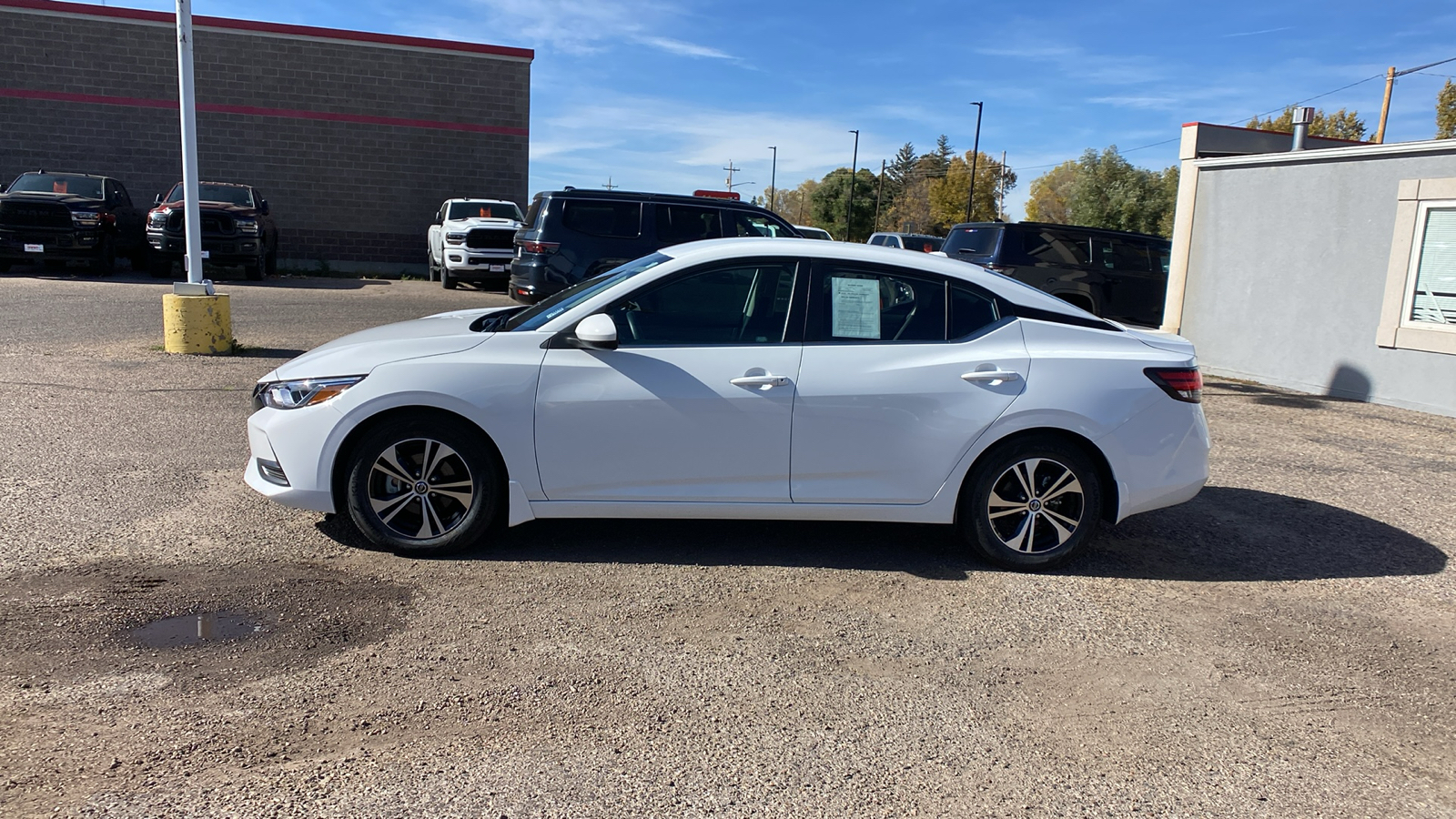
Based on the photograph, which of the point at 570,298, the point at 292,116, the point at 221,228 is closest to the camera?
the point at 570,298

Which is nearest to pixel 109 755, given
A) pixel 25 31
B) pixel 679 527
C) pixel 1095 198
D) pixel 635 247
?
pixel 679 527

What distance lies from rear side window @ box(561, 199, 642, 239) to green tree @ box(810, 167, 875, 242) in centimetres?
8335

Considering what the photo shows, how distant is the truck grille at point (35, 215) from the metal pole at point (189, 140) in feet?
36.0

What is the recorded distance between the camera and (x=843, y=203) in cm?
9838

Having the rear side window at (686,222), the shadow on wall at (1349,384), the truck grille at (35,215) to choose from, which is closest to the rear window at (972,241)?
the rear side window at (686,222)

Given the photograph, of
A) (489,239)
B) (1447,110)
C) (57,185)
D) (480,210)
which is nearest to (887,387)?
(489,239)

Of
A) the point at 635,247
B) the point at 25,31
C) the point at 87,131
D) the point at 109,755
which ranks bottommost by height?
the point at 109,755

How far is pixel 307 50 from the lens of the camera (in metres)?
25.0

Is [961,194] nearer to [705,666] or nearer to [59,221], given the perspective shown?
[59,221]

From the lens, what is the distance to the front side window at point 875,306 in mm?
4930

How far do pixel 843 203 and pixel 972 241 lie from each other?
85.5 meters

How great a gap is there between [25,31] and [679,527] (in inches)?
1043

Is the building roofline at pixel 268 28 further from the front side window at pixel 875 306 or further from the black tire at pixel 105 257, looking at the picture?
the front side window at pixel 875 306

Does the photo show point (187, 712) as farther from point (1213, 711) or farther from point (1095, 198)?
point (1095, 198)
